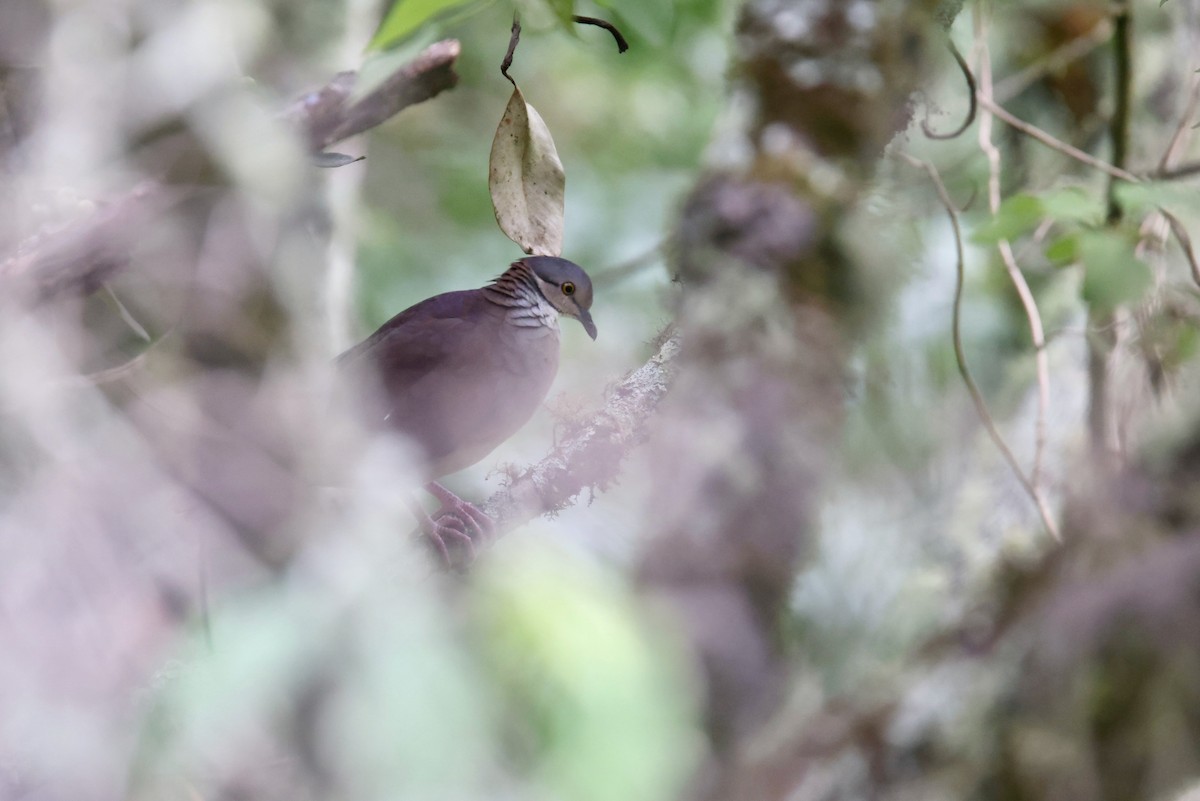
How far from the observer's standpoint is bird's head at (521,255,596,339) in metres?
0.90

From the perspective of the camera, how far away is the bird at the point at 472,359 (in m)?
0.82

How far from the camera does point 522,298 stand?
0.93m

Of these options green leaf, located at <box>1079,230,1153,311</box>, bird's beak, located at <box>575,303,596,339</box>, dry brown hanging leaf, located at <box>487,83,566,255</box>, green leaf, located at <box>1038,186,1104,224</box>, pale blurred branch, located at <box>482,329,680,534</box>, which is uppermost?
dry brown hanging leaf, located at <box>487,83,566,255</box>

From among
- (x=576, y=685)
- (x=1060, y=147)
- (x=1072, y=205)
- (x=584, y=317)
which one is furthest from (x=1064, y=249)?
(x=576, y=685)

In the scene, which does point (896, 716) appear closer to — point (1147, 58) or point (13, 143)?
point (1147, 58)

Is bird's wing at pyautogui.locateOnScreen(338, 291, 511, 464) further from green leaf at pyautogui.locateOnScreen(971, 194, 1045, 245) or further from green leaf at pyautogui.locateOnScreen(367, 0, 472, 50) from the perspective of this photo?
green leaf at pyautogui.locateOnScreen(971, 194, 1045, 245)

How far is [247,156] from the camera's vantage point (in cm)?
168

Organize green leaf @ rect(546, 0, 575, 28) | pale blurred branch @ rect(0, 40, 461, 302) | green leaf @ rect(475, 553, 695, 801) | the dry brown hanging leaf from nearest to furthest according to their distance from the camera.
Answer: the dry brown hanging leaf < green leaf @ rect(546, 0, 575, 28) < green leaf @ rect(475, 553, 695, 801) < pale blurred branch @ rect(0, 40, 461, 302)

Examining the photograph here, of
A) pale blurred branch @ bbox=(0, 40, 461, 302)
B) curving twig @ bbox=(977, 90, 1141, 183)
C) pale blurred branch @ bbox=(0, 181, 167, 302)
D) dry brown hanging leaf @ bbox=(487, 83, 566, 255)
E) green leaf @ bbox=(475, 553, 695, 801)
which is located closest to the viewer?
dry brown hanging leaf @ bbox=(487, 83, 566, 255)

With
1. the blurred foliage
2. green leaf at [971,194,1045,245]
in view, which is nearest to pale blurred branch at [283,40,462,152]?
the blurred foliage

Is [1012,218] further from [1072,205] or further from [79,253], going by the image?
[79,253]

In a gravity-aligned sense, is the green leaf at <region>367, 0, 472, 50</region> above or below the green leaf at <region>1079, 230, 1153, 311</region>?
above

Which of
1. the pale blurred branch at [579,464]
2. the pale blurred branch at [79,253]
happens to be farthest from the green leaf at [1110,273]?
the pale blurred branch at [79,253]

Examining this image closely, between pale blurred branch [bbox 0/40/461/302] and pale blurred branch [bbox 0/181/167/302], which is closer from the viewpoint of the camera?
pale blurred branch [bbox 0/40/461/302]
